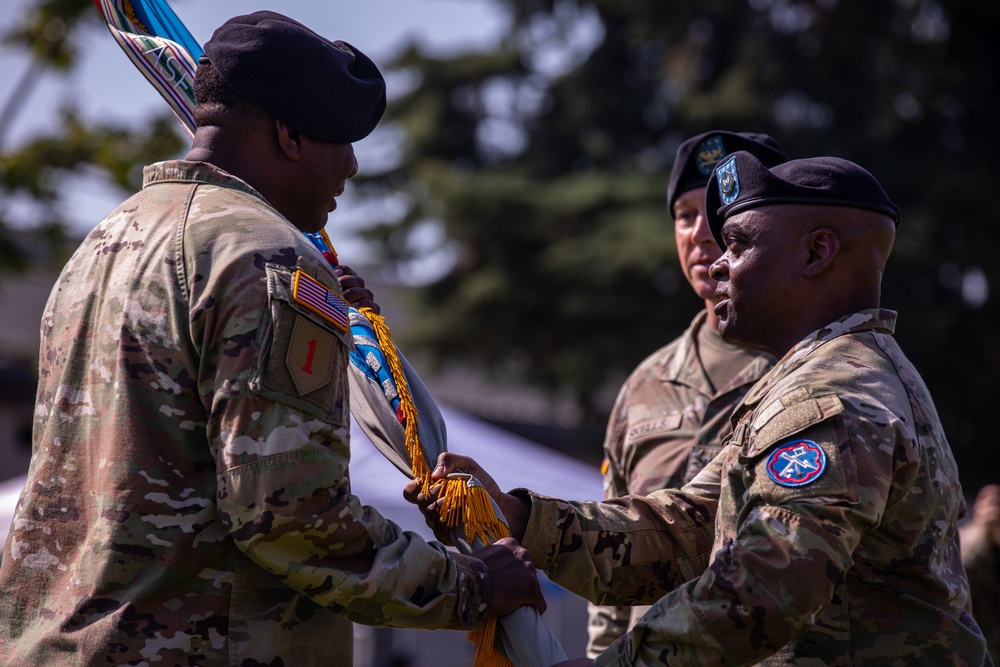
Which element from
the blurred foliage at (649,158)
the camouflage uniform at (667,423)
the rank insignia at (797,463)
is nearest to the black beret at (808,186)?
the rank insignia at (797,463)

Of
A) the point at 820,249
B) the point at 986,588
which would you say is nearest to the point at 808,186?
the point at 820,249

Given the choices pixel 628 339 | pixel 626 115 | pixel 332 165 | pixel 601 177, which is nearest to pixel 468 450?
pixel 332 165

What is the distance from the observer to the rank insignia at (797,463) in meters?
2.52

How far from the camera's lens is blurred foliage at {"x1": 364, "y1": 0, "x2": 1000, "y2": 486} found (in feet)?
54.0

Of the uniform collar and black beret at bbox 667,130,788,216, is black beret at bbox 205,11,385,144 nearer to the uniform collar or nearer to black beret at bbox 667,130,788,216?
the uniform collar

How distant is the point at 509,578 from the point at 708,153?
84.8 inches

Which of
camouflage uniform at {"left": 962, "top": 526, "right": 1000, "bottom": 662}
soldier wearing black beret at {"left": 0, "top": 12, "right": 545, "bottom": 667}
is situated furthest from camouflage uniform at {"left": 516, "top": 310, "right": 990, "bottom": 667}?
camouflage uniform at {"left": 962, "top": 526, "right": 1000, "bottom": 662}

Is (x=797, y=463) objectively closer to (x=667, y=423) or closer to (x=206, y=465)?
(x=206, y=465)

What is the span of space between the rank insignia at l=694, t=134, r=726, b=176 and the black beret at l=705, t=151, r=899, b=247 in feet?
4.54

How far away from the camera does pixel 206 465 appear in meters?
2.57

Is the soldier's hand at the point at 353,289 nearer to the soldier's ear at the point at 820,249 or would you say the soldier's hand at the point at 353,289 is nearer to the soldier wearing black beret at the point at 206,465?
the soldier wearing black beret at the point at 206,465

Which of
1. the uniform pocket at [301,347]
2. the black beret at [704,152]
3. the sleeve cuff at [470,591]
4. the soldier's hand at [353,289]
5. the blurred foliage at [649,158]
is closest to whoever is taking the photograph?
the uniform pocket at [301,347]

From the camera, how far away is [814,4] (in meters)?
17.8

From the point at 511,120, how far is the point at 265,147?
56.0 feet
